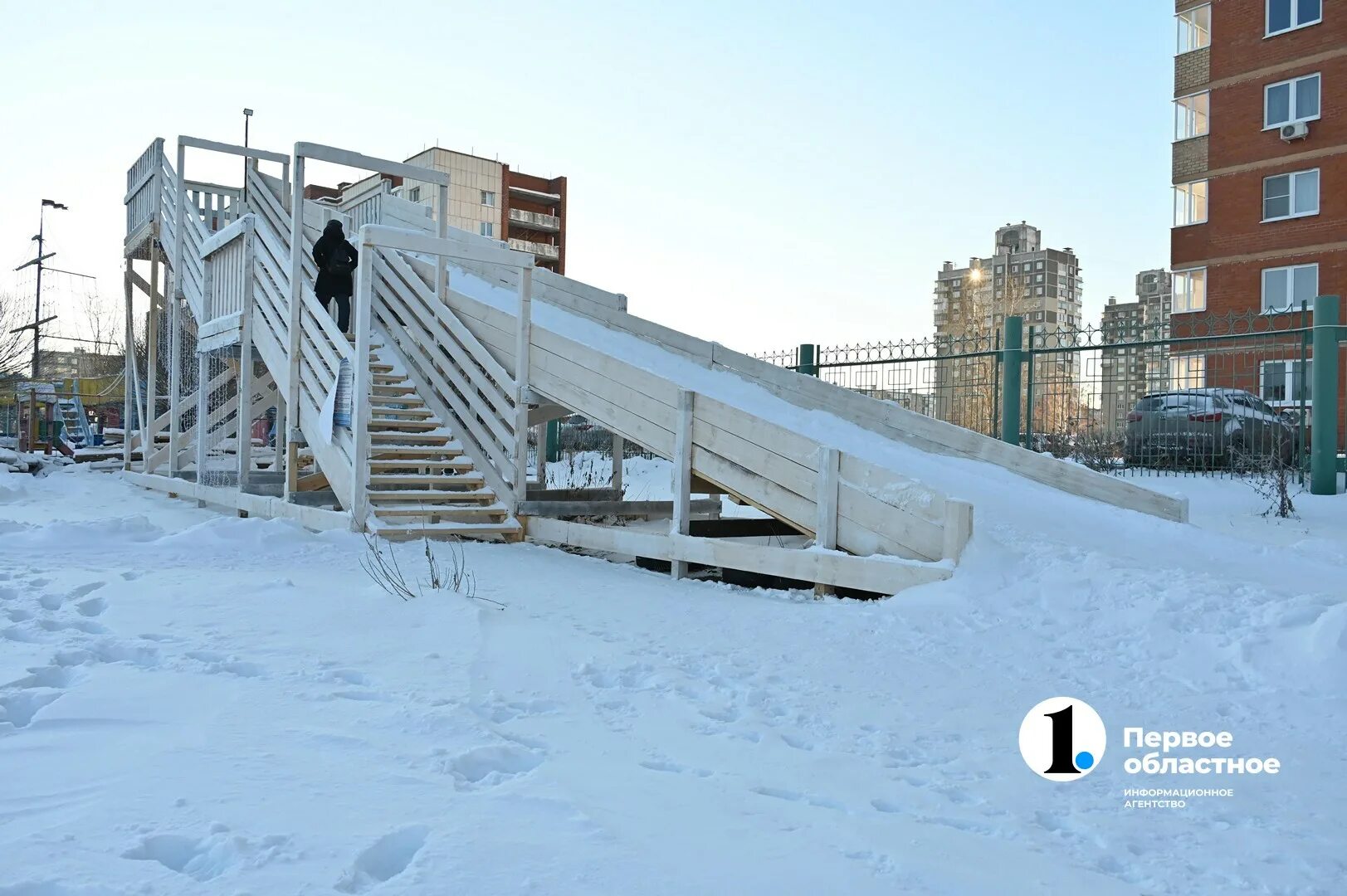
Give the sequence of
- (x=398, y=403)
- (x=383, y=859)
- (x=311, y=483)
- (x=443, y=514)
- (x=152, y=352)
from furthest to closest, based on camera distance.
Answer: (x=152, y=352)
(x=311, y=483)
(x=398, y=403)
(x=443, y=514)
(x=383, y=859)

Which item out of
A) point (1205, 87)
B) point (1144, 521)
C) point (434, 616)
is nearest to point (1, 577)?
point (434, 616)

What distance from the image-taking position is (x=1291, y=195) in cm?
2409

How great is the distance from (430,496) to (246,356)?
11.7 feet

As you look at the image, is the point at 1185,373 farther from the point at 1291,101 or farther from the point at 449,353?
the point at 1291,101

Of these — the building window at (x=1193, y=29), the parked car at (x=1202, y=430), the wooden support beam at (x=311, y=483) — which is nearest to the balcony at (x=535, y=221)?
the building window at (x=1193, y=29)

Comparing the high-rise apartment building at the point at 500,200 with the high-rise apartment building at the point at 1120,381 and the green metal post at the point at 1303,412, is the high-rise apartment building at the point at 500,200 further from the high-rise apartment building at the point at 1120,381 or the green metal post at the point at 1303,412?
the green metal post at the point at 1303,412

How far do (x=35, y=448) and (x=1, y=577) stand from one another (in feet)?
65.7

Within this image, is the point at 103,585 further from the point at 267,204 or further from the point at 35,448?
the point at 35,448

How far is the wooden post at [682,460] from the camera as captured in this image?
7.29 metres

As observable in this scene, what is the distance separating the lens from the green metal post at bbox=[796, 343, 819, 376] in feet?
43.7

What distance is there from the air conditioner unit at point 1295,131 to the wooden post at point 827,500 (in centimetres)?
2350

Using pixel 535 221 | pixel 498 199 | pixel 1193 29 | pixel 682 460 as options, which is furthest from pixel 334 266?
pixel 535 221

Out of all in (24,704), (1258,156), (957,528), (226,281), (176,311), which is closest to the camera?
(24,704)

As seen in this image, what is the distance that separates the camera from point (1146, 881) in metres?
2.43
